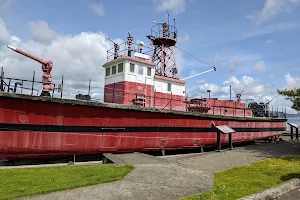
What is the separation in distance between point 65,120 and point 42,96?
1448mm

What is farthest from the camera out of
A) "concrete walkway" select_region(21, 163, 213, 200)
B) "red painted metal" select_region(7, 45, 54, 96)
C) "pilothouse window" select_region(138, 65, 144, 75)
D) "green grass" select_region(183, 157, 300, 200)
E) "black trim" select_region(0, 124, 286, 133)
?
"pilothouse window" select_region(138, 65, 144, 75)

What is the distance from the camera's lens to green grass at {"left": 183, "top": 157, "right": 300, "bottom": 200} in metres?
6.26

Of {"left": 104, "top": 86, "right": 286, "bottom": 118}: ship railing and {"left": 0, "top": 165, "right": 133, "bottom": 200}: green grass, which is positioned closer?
{"left": 0, "top": 165, "right": 133, "bottom": 200}: green grass

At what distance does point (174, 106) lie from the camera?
1661cm

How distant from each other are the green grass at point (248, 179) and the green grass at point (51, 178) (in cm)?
286

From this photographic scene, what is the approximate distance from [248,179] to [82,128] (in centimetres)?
733

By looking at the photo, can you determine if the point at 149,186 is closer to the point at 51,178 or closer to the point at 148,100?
the point at 51,178

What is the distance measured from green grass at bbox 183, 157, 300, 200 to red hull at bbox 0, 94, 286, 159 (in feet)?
17.0

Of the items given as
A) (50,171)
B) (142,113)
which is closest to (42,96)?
(50,171)

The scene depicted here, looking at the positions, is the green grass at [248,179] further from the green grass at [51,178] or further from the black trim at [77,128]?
the black trim at [77,128]

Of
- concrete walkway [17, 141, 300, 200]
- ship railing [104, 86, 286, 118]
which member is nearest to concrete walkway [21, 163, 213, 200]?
concrete walkway [17, 141, 300, 200]

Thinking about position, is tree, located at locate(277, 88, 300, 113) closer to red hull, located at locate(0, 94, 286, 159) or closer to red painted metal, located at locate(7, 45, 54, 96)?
red hull, located at locate(0, 94, 286, 159)

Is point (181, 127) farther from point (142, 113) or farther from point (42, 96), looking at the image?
point (42, 96)

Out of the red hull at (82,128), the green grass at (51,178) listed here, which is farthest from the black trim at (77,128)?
the green grass at (51,178)
